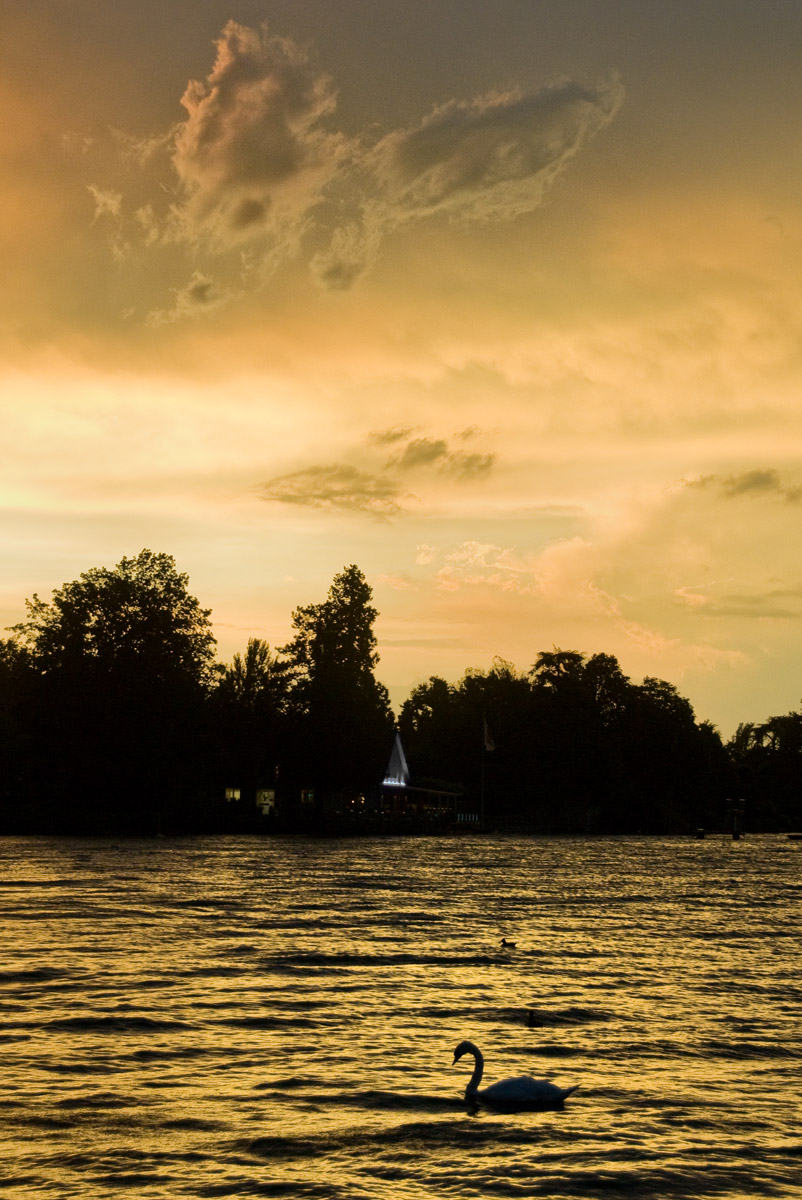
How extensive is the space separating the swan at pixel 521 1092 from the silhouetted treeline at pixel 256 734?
3822 inches

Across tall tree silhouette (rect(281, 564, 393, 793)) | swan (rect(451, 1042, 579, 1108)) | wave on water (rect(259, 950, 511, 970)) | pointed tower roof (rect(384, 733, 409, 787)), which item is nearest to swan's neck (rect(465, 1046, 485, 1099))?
swan (rect(451, 1042, 579, 1108))

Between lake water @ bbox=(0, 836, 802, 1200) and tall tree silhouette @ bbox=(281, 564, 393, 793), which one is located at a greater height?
tall tree silhouette @ bbox=(281, 564, 393, 793)

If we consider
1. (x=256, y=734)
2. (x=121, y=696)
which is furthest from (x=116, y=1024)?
(x=256, y=734)

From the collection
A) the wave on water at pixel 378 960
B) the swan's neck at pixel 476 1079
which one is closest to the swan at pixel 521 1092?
the swan's neck at pixel 476 1079

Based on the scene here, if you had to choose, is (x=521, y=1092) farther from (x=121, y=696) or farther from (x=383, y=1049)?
(x=121, y=696)

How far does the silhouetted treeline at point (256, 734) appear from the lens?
4564 inches

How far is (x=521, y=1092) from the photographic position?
1662 centimetres

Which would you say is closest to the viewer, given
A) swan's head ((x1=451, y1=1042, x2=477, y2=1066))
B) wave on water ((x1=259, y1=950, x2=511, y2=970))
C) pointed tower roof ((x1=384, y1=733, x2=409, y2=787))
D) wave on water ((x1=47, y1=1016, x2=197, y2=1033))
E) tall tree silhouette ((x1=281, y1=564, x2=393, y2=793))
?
swan's head ((x1=451, y1=1042, x2=477, y2=1066))

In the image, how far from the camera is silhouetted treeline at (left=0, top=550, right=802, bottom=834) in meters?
116

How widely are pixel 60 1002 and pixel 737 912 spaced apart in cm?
3283

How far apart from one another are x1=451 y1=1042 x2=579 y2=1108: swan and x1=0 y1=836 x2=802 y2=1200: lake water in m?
0.21

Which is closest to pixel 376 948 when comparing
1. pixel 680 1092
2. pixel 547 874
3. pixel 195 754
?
pixel 680 1092

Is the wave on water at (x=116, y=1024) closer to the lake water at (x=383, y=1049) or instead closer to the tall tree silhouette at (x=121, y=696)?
the lake water at (x=383, y=1049)

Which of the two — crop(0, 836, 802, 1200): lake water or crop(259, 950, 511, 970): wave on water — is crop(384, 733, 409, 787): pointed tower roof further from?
crop(259, 950, 511, 970): wave on water
